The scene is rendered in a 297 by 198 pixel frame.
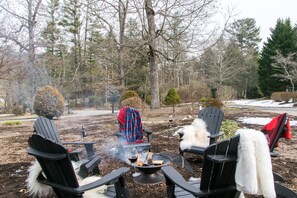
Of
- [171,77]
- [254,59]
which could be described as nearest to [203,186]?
[171,77]

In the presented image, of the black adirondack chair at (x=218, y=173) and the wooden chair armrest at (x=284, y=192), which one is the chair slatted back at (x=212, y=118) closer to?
the wooden chair armrest at (x=284, y=192)

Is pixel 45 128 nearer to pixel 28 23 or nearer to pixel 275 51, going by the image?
pixel 28 23

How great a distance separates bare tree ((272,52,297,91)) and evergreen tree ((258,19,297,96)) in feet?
2.10

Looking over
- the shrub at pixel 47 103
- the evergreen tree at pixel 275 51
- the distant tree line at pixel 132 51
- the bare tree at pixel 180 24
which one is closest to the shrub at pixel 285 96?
the distant tree line at pixel 132 51

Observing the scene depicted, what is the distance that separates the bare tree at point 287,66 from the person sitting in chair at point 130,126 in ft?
63.2

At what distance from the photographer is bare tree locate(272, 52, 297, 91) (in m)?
19.6

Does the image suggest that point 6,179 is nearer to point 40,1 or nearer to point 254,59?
point 40,1

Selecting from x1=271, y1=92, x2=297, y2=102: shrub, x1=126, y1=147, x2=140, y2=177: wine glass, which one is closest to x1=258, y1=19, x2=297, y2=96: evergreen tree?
x1=271, y1=92, x2=297, y2=102: shrub

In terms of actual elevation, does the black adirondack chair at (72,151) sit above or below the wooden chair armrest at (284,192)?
above

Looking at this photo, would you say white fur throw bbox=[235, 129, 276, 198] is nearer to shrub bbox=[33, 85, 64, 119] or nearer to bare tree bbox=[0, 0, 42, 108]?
shrub bbox=[33, 85, 64, 119]

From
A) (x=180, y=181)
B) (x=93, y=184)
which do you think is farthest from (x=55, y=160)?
(x=180, y=181)

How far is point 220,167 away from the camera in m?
1.67

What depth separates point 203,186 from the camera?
172cm

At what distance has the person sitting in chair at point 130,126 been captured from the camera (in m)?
3.88
